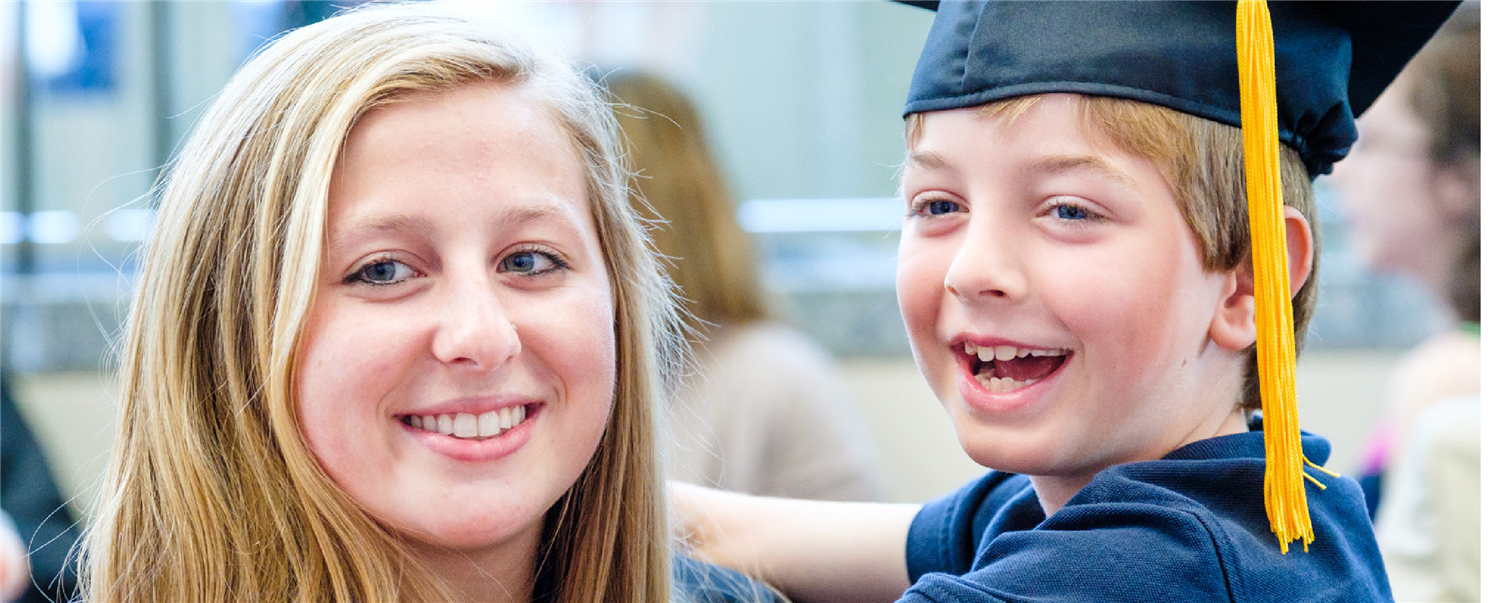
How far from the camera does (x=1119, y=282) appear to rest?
109 cm

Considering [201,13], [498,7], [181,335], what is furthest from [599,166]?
[201,13]

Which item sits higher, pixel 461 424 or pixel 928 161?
pixel 928 161

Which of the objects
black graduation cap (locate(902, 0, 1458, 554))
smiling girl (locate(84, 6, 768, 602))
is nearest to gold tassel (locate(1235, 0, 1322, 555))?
black graduation cap (locate(902, 0, 1458, 554))

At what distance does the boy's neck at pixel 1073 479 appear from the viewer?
1.19 meters

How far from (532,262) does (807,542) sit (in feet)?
1.66

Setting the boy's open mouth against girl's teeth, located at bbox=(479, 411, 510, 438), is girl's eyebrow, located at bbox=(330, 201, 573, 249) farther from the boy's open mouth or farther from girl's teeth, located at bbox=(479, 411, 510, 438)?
the boy's open mouth

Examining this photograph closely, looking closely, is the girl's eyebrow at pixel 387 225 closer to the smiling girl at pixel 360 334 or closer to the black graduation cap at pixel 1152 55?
the smiling girl at pixel 360 334

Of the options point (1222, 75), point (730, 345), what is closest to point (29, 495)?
point (730, 345)

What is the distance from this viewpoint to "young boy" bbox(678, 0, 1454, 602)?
1.07m

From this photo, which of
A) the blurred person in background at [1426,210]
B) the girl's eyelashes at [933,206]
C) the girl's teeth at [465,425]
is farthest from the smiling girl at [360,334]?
the blurred person in background at [1426,210]

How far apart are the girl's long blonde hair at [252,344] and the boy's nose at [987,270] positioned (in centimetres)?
37

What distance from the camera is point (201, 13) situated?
355cm

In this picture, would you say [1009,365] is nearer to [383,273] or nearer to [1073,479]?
[1073,479]

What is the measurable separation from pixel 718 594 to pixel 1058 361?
0.49 meters
